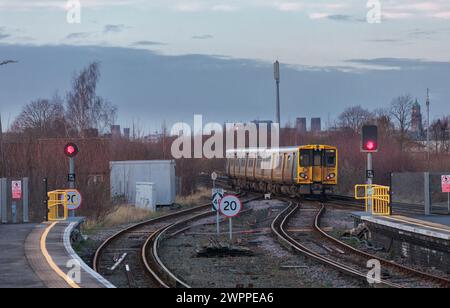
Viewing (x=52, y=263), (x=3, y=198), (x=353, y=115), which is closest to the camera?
(x=52, y=263)

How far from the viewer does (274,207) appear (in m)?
34.2

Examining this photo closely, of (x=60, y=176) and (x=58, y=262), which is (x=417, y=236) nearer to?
(x=58, y=262)

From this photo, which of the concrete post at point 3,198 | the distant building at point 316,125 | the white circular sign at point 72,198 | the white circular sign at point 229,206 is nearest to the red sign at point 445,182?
the white circular sign at point 229,206

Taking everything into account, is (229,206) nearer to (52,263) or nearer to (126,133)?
(52,263)

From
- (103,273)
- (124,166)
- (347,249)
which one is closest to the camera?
(103,273)

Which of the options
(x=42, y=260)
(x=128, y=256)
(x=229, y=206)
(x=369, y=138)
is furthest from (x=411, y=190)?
(x=42, y=260)

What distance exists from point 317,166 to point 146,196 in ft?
28.3

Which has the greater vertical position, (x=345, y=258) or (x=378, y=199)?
(x=378, y=199)

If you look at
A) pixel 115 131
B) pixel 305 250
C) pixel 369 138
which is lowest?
pixel 305 250

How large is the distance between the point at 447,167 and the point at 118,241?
26.6 meters

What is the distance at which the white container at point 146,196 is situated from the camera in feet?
117

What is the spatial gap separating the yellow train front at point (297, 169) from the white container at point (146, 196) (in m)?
7.38

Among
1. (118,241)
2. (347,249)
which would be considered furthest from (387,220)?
(118,241)

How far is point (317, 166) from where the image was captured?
1513 inches
